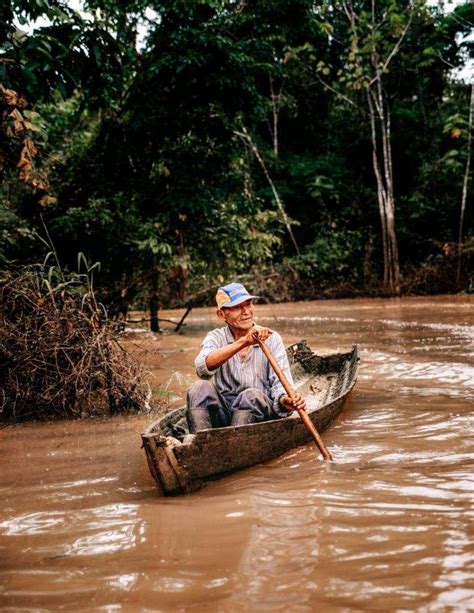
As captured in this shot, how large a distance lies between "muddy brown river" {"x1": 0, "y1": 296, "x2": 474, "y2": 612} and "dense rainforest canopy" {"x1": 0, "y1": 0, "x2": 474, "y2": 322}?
263 cm

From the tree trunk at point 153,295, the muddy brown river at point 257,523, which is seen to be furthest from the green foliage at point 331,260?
the muddy brown river at point 257,523

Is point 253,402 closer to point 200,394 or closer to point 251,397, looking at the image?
point 251,397

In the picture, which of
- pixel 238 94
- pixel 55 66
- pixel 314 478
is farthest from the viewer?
pixel 238 94

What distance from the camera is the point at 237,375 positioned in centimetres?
424

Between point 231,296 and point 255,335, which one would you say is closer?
point 255,335

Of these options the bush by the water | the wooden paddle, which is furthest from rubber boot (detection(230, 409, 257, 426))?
the bush by the water

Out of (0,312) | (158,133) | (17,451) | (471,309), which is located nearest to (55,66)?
(0,312)

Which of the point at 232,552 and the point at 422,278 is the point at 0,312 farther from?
the point at 422,278

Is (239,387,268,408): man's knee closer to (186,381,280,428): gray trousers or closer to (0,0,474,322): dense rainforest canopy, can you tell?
(186,381,280,428): gray trousers

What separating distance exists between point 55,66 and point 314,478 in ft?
13.5

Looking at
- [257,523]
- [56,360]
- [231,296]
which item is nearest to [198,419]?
[231,296]

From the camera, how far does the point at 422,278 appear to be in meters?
17.5

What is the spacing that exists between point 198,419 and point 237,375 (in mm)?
473

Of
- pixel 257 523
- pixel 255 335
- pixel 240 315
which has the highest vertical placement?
pixel 240 315
